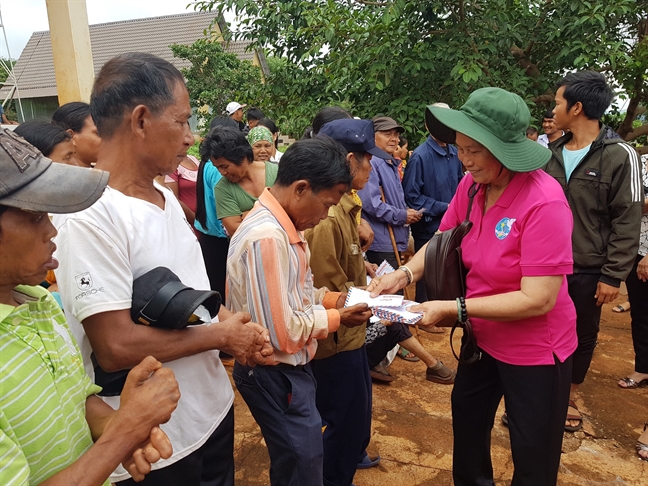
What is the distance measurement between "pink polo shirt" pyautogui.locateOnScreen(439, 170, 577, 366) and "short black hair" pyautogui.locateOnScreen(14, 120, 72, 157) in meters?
2.24

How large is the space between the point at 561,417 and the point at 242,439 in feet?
6.94

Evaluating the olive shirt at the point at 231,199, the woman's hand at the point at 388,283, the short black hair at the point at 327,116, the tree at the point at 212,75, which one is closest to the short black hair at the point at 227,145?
the olive shirt at the point at 231,199

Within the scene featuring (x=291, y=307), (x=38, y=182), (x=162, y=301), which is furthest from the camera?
(x=291, y=307)

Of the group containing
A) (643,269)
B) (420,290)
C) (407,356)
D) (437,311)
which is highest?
(437,311)

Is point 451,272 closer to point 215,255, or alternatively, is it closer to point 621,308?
point 215,255

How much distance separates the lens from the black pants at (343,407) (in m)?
2.46

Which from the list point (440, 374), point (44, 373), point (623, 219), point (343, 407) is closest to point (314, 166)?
point (44, 373)

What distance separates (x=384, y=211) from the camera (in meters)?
4.26

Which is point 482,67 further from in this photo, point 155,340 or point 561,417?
point 155,340

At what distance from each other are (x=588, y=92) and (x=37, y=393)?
334 cm

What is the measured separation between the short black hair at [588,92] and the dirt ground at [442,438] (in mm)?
2216

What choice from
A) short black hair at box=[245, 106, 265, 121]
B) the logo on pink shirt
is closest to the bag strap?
the logo on pink shirt

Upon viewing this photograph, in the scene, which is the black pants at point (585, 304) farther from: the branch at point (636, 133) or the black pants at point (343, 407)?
the branch at point (636, 133)

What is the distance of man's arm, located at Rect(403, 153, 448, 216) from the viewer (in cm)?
490
